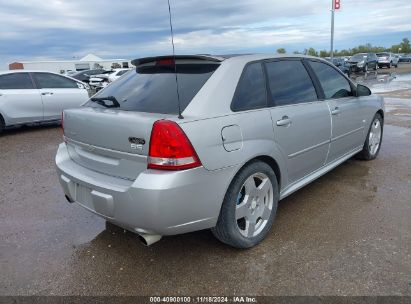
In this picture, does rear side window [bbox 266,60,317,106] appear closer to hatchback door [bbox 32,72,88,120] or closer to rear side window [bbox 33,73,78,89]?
hatchback door [bbox 32,72,88,120]

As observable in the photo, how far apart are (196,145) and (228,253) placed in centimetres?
108

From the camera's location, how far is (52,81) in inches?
364

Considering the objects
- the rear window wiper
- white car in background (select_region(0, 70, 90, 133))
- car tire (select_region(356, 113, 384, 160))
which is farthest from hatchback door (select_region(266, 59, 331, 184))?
white car in background (select_region(0, 70, 90, 133))

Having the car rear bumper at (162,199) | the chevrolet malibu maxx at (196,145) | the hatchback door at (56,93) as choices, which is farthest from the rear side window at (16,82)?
the car rear bumper at (162,199)

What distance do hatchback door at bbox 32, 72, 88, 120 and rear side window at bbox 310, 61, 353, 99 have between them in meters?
6.20

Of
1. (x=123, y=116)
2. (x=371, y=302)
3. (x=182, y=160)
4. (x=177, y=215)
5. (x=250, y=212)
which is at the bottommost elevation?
(x=371, y=302)

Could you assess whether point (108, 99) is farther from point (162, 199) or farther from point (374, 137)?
point (374, 137)

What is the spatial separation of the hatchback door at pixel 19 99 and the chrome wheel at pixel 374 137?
731 centimetres

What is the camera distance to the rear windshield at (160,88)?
283 centimetres

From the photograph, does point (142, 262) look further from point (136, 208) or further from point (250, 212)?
point (250, 212)

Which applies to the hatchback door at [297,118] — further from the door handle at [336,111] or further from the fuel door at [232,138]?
the fuel door at [232,138]

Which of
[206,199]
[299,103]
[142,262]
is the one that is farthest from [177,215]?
[299,103]

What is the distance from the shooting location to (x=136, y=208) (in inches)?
99.2

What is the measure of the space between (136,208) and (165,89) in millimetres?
1033
